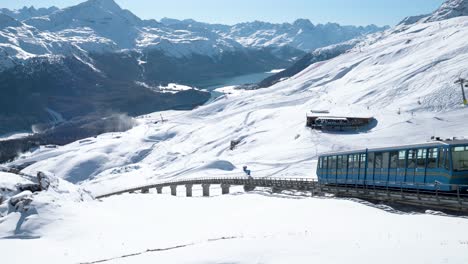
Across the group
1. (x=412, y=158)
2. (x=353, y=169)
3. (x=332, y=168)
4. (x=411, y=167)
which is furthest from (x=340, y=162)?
(x=412, y=158)

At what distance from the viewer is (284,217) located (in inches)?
1121

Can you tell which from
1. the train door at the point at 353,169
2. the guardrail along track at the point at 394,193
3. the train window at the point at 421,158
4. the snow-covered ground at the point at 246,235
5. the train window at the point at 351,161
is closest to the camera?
the snow-covered ground at the point at 246,235

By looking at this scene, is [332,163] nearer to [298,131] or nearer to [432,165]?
[432,165]

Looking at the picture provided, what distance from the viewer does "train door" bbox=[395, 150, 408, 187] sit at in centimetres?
3019

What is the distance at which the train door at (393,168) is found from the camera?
31120 millimetres

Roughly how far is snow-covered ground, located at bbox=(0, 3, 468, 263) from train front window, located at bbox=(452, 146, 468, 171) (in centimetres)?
375

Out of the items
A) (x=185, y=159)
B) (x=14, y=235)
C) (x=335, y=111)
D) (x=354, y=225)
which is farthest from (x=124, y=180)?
(x=354, y=225)

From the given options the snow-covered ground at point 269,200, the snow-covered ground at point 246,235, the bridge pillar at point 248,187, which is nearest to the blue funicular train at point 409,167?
the snow-covered ground at point 269,200

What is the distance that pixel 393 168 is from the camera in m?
31.5

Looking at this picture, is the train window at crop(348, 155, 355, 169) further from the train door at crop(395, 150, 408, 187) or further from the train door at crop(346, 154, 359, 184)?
the train door at crop(395, 150, 408, 187)

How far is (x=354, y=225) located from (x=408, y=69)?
446 feet

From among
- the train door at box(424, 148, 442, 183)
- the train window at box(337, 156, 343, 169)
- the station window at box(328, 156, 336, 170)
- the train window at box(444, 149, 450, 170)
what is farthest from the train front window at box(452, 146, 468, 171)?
the station window at box(328, 156, 336, 170)

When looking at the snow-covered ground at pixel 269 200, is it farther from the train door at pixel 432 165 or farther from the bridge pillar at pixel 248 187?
the bridge pillar at pixel 248 187

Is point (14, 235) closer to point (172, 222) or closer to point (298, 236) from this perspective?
point (172, 222)
